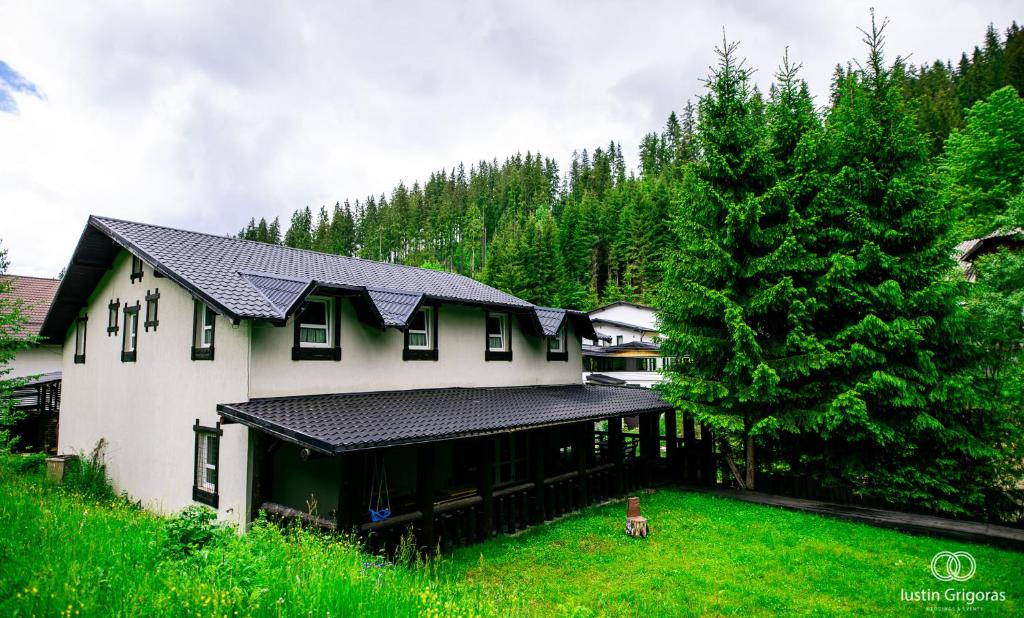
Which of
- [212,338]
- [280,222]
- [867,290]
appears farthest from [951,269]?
[280,222]

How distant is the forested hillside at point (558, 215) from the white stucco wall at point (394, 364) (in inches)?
786

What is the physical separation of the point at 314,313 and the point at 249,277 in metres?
1.65

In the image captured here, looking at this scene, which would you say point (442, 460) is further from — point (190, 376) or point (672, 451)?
point (672, 451)

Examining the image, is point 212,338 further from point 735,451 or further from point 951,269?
point 951,269

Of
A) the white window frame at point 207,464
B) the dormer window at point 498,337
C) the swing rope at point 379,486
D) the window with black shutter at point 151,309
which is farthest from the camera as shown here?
the dormer window at point 498,337

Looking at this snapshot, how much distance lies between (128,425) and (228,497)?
5105mm

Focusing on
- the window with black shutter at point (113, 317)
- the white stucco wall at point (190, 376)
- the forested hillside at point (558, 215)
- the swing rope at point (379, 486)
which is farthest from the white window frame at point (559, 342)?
the forested hillside at point (558, 215)

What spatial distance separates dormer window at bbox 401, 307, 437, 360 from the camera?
12.4 meters

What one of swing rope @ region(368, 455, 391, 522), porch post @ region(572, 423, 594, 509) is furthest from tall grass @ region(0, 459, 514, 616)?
porch post @ region(572, 423, 594, 509)

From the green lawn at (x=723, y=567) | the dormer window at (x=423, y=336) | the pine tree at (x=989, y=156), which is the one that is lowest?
the green lawn at (x=723, y=567)

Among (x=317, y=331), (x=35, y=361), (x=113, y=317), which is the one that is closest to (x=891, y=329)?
(x=317, y=331)

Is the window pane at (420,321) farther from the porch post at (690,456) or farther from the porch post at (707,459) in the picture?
the porch post at (707,459)

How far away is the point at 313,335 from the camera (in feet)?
34.5

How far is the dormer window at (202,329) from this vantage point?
400 inches
